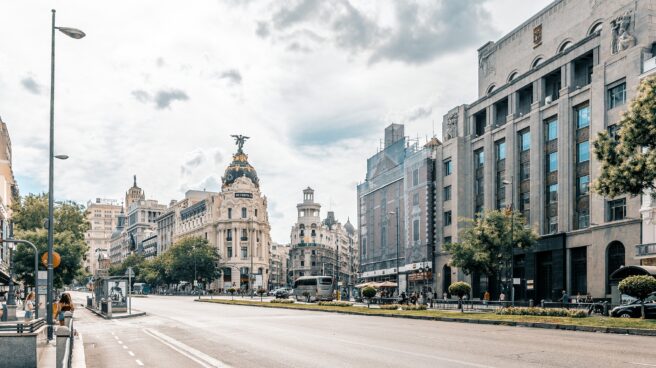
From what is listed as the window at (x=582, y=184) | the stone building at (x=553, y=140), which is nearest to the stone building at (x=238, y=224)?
the stone building at (x=553, y=140)

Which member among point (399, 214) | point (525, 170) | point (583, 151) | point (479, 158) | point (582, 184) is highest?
point (479, 158)

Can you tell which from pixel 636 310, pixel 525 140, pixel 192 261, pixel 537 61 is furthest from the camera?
pixel 192 261

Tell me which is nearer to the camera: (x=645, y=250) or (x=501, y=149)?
(x=645, y=250)

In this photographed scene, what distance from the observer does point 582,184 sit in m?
53.3

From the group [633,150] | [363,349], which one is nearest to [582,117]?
[633,150]

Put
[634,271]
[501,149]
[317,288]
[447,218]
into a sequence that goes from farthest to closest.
Result: 1. [317,288]
2. [447,218]
3. [501,149]
4. [634,271]

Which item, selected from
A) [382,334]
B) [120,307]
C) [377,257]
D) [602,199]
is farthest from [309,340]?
[377,257]

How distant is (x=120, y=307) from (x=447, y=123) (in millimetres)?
42645

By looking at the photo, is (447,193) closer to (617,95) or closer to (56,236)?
(617,95)

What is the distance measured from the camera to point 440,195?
3014 inches

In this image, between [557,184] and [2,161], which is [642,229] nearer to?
[557,184]

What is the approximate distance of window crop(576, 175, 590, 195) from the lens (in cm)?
5272

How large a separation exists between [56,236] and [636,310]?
51.8 metres

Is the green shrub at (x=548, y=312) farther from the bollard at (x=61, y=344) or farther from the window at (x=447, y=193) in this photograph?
the window at (x=447, y=193)
